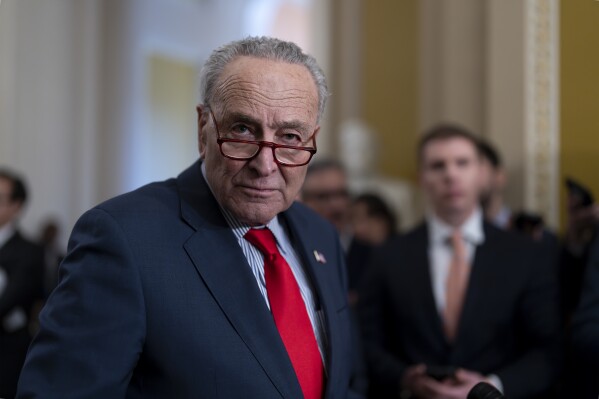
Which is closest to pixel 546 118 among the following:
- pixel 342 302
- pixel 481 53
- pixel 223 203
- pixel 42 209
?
pixel 481 53

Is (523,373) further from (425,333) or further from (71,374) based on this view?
(71,374)

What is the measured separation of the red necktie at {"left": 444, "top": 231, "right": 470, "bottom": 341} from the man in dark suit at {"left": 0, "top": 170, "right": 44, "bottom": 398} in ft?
6.95

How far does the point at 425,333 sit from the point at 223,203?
1.41 m

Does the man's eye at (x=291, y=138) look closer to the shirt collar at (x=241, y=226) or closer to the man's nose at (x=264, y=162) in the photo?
the man's nose at (x=264, y=162)

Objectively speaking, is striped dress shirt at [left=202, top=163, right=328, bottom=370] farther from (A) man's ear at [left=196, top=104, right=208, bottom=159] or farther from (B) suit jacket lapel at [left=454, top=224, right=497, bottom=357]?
(B) suit jacket lapel at [left=454, top=224, right=497, bottom=357]

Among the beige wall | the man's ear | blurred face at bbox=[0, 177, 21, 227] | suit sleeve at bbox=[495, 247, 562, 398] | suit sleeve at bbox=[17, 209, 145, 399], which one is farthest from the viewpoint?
blurred face at bbox=[0, 177, 21, 227]

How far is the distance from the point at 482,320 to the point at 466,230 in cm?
41

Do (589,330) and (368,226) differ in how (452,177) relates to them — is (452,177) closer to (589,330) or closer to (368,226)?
(589,330)

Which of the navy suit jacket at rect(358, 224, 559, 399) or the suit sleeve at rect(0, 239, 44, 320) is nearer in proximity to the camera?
the navy suit jacket at rect(358, 224, 559, 399)

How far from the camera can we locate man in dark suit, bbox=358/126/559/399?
9.23ft

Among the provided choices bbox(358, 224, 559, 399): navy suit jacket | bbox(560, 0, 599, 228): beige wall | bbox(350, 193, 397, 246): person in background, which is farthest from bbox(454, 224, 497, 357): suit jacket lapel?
bbox(350, 193, 397, 246): person in background

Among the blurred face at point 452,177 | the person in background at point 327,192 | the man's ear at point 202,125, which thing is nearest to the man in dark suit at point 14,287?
the person in background at point 327,192

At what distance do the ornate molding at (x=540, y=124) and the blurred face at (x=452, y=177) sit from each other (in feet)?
2.57

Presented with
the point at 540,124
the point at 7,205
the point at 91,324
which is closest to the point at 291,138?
the point at 91,324
